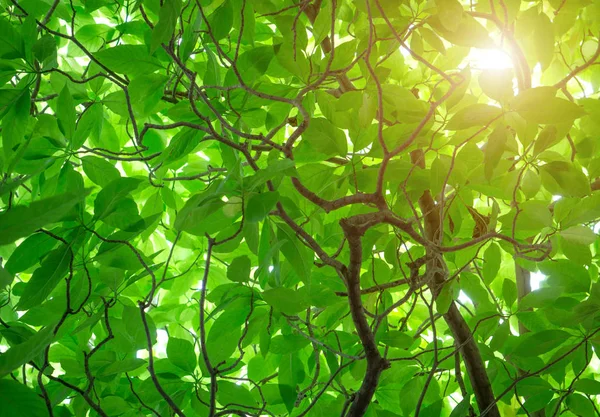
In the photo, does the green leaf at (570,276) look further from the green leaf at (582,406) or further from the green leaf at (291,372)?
the green leaf at (291,372)

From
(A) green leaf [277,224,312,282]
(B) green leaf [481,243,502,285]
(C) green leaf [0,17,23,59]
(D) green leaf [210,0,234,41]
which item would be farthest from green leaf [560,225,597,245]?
(C) green leaf [0,17,23,59]

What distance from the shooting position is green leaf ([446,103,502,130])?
0.89 m

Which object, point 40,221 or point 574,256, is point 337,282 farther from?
point 40,221

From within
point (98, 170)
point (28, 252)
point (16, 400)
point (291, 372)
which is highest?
point (98, 170)

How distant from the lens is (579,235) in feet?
3.75

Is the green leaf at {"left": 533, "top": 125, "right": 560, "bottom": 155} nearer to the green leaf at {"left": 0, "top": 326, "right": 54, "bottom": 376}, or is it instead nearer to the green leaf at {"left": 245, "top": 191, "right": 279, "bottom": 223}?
the green leaf at {"left": 245, "top": 191, "right": 279, "bottom": 223}

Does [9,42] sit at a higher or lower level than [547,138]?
higher

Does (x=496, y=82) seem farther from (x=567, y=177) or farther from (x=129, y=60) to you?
(x=129, y=60)

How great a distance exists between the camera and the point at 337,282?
1334 millimetres

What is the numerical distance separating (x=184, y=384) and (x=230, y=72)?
0.76 metres

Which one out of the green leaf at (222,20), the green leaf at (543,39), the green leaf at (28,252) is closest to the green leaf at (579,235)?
the green leaf at (543,39)

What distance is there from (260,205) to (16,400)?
0.38 metres

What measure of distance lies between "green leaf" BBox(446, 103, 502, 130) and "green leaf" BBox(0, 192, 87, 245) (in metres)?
0.63

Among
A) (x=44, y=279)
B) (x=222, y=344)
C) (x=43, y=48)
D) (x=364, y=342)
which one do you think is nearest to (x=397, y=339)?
(x=364, y=342)
